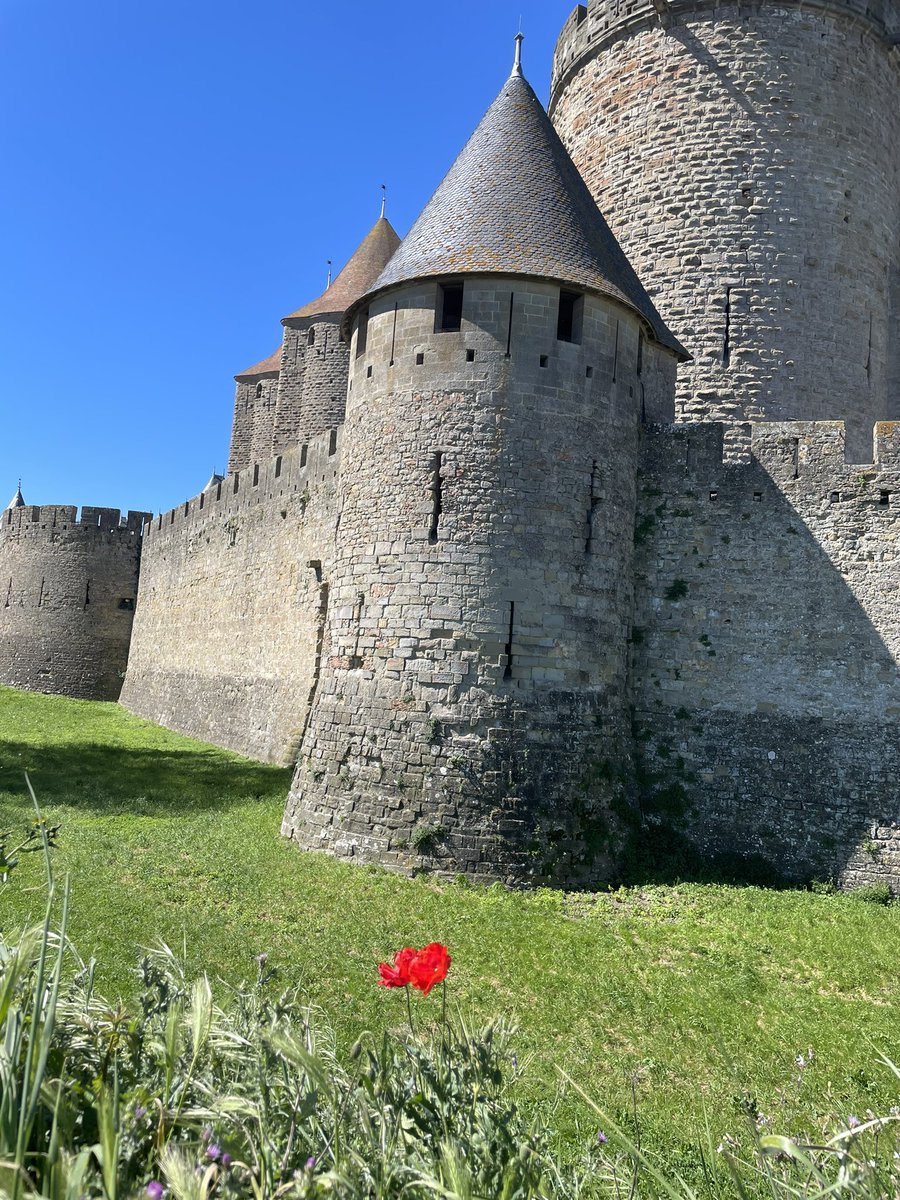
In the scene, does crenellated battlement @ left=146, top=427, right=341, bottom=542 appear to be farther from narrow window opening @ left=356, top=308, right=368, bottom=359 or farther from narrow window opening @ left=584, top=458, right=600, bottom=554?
narrow window opening @ left=584, top=458, right=600, bottom=554

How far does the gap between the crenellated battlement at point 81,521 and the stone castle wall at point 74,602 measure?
31 mm

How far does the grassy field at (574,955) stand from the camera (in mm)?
5633

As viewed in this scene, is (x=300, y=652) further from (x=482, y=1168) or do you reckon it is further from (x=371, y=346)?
(x=482, y=1168)

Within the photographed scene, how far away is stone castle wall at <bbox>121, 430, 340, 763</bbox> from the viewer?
50.0ft

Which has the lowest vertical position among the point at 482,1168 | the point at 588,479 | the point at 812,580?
the point at 482,1168

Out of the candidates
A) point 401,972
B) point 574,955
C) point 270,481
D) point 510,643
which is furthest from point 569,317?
point 401,972

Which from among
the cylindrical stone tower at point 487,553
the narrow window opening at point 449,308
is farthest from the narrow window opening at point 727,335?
the narrow window opening at point 449,308

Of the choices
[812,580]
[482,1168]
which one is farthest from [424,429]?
[482,1168]

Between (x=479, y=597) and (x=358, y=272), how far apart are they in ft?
59.3

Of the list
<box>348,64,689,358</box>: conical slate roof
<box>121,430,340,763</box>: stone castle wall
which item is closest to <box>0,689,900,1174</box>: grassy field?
<box>121,430,340,763</box>: stone castle wall

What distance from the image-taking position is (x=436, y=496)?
33.9 ft

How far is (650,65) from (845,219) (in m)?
4.18

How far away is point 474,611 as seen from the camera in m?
9.91

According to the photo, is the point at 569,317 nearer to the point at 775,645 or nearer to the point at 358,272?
the point at 775,645
